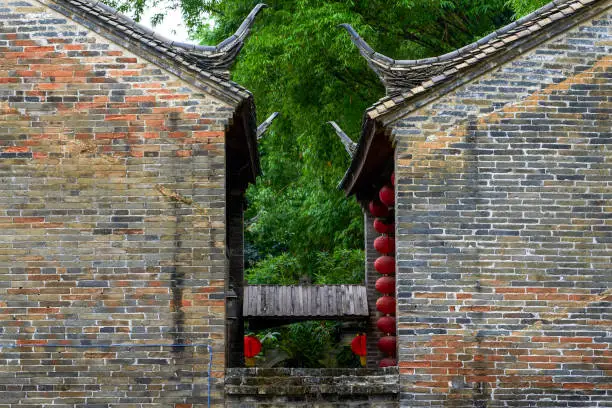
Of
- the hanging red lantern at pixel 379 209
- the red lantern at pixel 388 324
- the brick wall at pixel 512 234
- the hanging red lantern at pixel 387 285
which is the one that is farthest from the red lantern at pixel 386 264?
the brick wall at pixel 512 234

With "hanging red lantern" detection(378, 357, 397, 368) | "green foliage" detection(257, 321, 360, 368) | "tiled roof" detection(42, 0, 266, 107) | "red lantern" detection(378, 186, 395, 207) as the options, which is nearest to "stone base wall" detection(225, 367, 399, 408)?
"tiled roof" detection(42, 0, 266, 107)

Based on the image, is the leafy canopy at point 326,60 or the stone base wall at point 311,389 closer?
the stone base wall at point 311,389

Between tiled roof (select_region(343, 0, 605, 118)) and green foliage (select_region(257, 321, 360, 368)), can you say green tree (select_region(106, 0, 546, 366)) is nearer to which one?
green foliage (select_region(257, 321, 360, 368))

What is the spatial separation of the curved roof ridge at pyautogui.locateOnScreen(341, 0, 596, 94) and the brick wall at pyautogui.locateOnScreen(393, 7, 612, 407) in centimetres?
23

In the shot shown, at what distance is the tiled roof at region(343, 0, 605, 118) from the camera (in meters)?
9.89

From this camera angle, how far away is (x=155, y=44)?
9836mm

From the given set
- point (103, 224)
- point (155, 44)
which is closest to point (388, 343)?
point (103, 224)

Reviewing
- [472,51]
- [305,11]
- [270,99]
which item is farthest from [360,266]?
[472,51]

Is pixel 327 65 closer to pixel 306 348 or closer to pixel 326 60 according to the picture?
pixel 326 60

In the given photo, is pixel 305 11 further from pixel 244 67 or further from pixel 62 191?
pixel 62 191

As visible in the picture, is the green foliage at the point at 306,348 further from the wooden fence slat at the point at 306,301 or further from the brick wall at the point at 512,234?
the brick wall at the point at 512,234

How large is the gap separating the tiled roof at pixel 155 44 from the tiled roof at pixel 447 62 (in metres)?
1.50

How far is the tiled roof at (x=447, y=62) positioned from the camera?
989 cm

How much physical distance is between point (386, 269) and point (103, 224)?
425 cm
